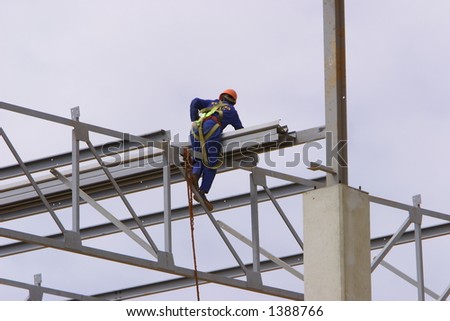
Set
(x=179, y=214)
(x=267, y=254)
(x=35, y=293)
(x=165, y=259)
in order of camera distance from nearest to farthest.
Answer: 1. (x=165, y=259)
2. (x=267, y=254)
3. (x=179, y=214)
4. (x=35, y=293)

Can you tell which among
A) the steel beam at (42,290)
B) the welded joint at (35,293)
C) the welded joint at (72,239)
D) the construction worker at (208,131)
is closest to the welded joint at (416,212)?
the construction worker at (208,131)

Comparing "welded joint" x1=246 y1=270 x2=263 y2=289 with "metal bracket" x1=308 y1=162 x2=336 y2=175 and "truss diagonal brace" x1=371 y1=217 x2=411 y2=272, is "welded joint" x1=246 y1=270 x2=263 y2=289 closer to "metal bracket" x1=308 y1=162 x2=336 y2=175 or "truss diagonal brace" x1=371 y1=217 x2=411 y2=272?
"truss diagonal brace" x1=371 y1=217 x2=411 y2=272

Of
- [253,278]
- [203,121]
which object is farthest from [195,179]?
[253,278]

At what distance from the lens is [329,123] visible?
23.8 metres

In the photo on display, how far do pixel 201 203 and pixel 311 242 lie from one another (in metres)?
3.52

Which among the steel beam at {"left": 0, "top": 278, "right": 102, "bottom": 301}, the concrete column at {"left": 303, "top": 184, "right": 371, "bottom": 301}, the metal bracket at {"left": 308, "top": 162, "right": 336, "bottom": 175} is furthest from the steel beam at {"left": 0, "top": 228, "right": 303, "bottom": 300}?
the steel beam at {"left": 0, "top": 278, "right": 102, "bottom": 301}

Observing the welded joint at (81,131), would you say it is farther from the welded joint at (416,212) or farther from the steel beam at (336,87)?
the welded joint at (416,212)

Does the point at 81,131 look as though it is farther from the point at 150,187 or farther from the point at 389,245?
the point at 389,245

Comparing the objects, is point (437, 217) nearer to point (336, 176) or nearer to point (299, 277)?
point (299, 277)

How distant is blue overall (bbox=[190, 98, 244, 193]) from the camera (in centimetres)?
2620

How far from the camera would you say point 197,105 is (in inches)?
1084

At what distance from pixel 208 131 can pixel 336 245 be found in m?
4.57

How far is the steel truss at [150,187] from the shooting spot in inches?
948
